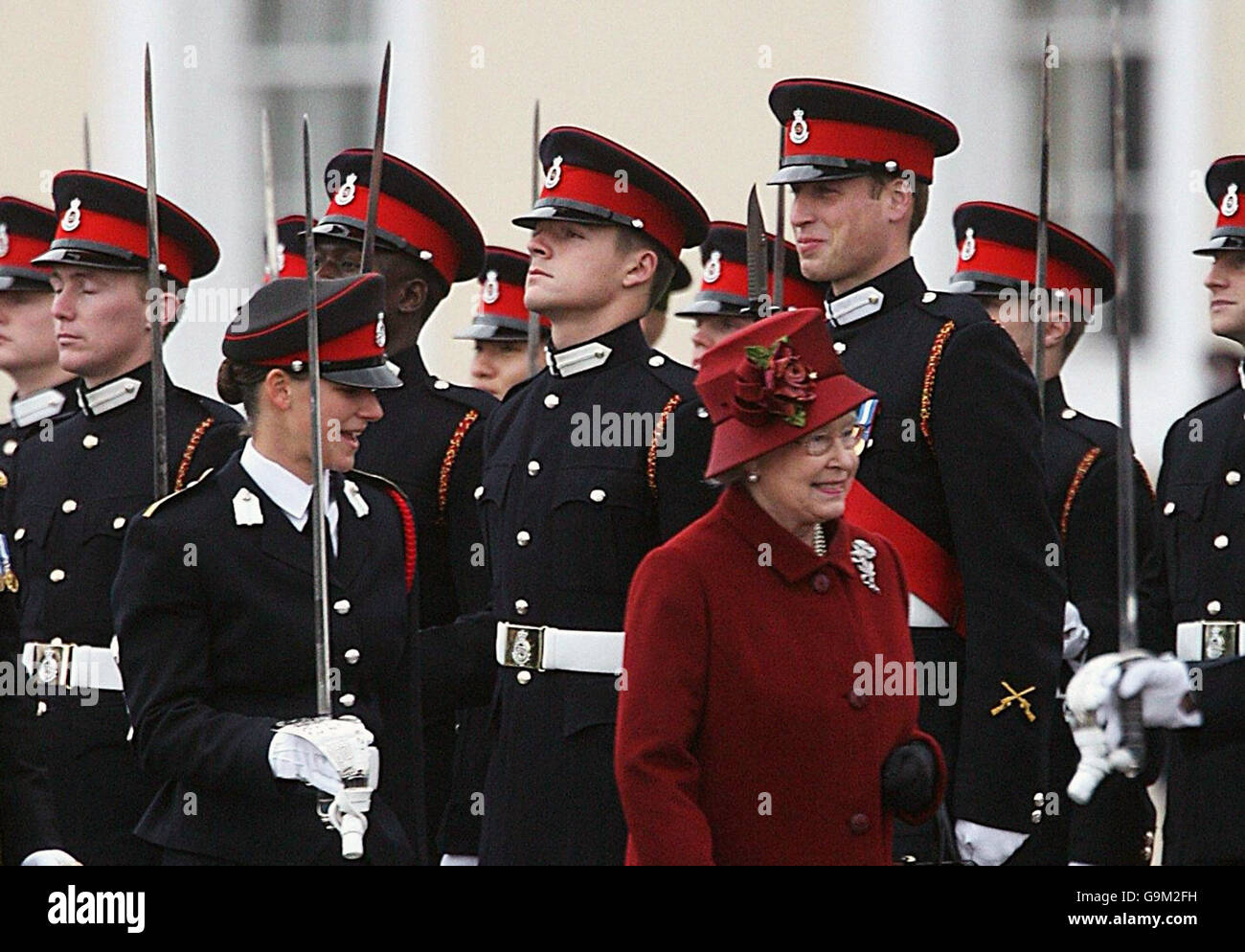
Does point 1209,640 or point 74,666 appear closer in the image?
point 1209,640

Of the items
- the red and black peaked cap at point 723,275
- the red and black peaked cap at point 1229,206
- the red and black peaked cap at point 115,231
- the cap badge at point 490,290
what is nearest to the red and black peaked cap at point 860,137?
the red and black peaked cap at point 1229,206

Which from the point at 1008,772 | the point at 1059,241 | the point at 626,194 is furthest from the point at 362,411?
the point at 1059,241

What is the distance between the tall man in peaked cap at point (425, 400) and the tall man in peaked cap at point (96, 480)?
14.2 inches

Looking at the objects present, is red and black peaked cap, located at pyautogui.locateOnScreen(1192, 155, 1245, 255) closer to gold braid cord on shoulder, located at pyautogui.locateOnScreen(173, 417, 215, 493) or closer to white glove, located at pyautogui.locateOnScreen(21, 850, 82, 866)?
gold braid cord on shoulder, located at pyautogui.locateOnScreen(173, 417, 215, 493)

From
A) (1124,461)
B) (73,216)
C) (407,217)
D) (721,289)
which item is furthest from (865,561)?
(721,289)

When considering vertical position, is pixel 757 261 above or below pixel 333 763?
above

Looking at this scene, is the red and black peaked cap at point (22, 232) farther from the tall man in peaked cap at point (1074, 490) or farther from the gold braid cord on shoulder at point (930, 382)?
the gold braid cord on shoulder at point (930, 382)

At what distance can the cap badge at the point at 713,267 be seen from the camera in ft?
26.6

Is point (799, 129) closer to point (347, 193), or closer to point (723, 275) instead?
point (347, 193)

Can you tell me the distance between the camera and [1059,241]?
23.4ft

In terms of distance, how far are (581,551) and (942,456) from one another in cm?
73

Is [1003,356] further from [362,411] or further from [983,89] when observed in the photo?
[983,89]

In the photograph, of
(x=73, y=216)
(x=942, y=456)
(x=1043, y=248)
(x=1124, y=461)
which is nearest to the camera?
(x=1124, y=461)

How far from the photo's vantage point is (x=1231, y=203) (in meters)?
6.32
